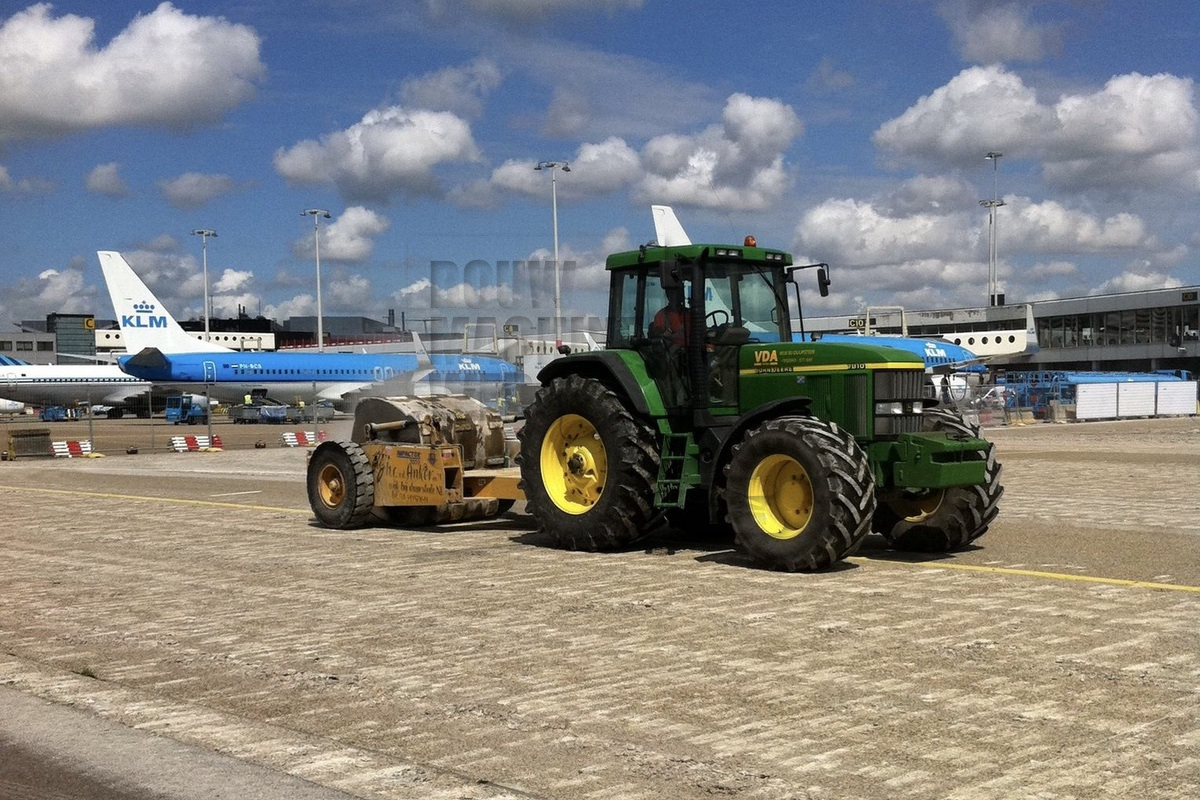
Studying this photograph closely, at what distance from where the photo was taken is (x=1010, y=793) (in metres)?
4.72

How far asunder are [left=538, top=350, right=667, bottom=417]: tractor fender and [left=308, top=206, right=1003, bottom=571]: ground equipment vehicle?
2 cm

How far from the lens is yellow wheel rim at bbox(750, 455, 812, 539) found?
33.4 feet

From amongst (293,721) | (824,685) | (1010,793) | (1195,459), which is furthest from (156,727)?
(1195,459)

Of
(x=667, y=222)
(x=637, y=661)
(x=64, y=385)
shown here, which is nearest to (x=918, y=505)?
(x=637, y=661)

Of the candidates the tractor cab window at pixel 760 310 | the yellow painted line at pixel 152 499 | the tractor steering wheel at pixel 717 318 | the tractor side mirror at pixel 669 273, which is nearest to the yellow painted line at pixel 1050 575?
the tractor cab window at pixel 760 310

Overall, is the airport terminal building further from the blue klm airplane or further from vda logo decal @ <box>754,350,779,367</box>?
vda logo decal @ <box>754,350,779,367</box>

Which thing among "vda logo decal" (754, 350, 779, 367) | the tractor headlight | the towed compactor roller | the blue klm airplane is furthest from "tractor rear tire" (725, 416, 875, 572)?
the blue klm airplane

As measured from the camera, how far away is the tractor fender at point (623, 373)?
36.8ft

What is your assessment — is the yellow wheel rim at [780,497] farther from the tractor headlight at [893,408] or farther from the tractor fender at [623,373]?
the tractor fender at [623,373]

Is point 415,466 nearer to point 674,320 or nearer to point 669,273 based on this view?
point 674,320

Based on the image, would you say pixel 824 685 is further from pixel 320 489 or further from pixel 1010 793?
pixel 320 489

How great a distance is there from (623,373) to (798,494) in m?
2.09

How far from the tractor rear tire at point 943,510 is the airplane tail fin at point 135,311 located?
58541 mm

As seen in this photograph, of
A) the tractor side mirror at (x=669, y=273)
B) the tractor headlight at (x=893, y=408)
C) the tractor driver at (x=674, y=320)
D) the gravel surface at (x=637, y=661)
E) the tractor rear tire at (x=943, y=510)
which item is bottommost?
the gravel surface at (x=637, y=661)
